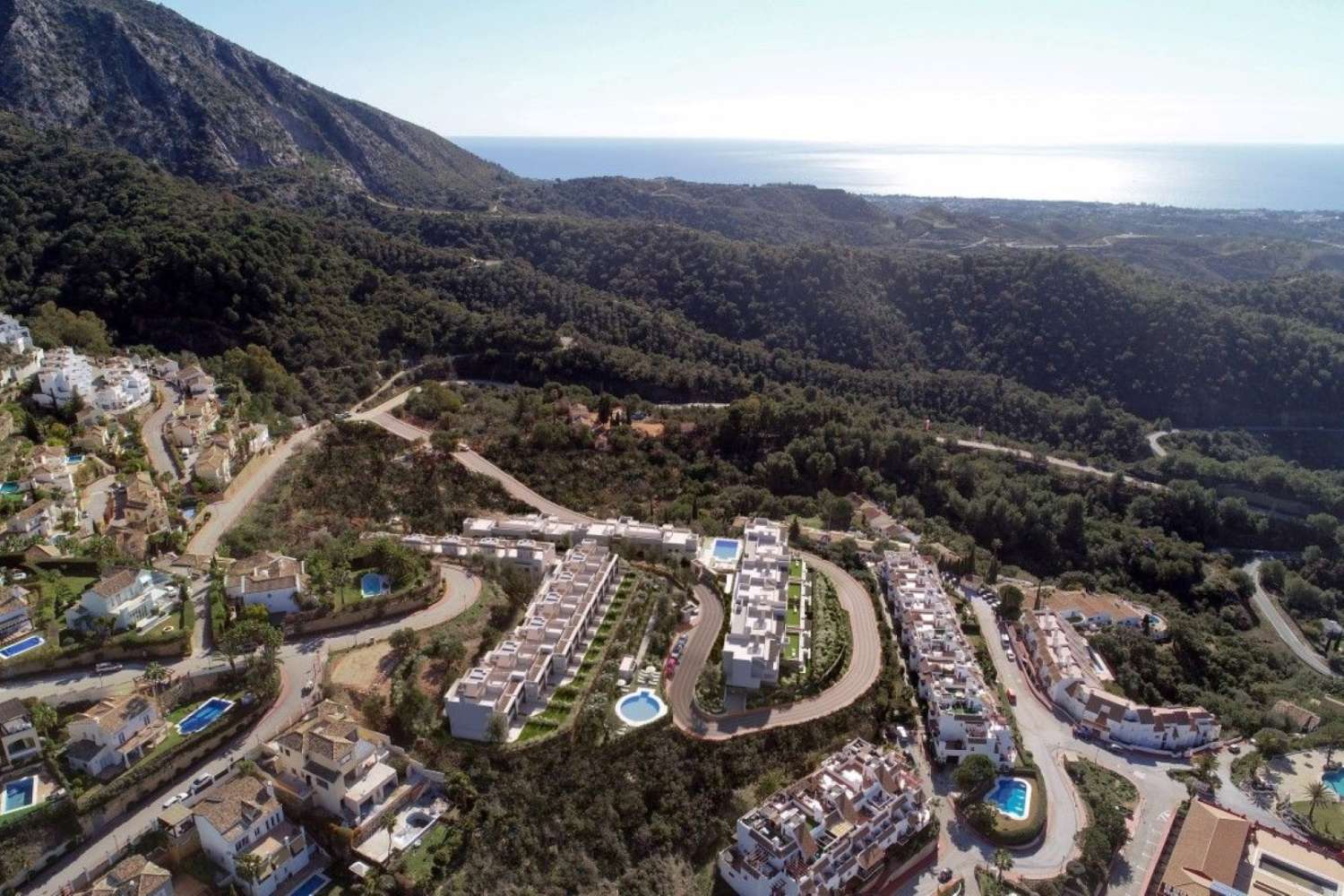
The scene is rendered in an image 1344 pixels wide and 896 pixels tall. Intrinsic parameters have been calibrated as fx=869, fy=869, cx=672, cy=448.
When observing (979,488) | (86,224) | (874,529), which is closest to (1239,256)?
(979,488)

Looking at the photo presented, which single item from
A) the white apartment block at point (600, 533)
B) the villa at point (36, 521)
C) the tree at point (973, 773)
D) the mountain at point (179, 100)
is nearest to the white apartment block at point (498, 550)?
the white apartment block at point (600, 533)

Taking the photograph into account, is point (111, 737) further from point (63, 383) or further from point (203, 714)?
point (63, 383)

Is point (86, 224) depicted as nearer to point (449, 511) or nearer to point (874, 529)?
point (449, 511)

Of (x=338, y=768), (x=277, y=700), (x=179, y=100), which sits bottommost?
(x=277, y=700)

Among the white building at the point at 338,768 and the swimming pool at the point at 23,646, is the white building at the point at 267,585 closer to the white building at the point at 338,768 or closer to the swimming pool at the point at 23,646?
the swimming pool at the point at 23,646

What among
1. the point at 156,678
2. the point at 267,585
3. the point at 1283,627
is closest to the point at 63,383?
the point at 267,585

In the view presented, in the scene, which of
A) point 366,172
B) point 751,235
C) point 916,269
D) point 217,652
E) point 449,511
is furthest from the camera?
point 751,235
